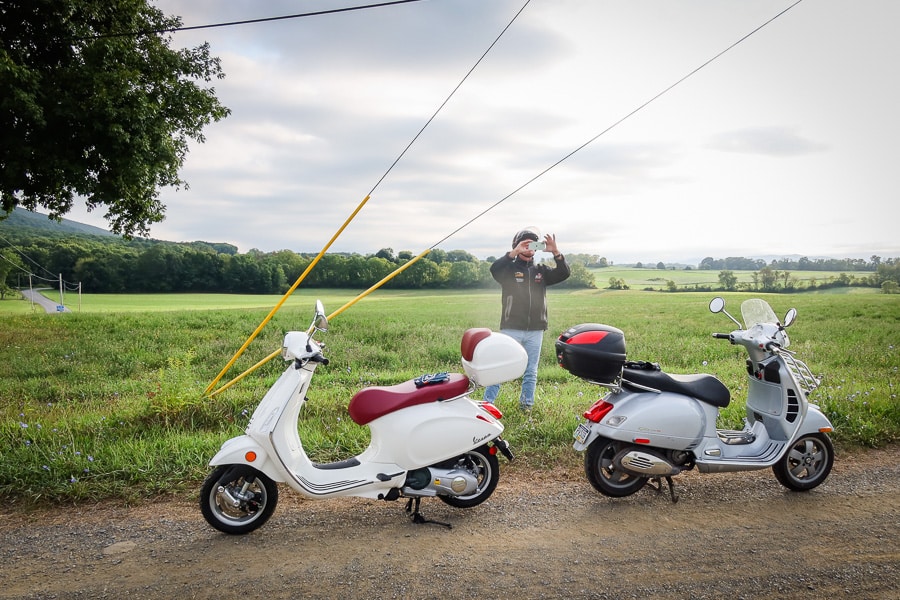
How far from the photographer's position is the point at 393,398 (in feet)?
12.1

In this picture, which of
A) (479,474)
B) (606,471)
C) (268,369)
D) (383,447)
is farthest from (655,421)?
(268,369)

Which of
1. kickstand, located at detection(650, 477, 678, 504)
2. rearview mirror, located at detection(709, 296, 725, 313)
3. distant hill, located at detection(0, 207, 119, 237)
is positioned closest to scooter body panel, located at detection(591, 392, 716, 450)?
kickstand, located at detection(650, 477, 678, 504)

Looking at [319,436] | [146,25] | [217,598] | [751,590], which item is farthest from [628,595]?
[146,25]

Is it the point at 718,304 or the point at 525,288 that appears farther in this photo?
Result: the point at 525,288

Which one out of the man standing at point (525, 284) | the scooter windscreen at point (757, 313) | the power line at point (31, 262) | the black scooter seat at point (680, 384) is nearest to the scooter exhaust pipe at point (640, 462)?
the black scooter seat at point (680, 384)

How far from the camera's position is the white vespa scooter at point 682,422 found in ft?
13.0

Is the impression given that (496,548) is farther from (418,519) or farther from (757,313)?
(757,313)

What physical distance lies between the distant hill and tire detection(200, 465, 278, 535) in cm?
1318

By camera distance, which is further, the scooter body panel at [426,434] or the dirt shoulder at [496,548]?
the scooter body panel at [426,434]

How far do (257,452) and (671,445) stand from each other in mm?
2932

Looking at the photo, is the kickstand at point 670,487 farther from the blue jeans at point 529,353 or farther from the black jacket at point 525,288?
the black jacket at point 525,288

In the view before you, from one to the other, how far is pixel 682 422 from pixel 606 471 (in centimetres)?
67

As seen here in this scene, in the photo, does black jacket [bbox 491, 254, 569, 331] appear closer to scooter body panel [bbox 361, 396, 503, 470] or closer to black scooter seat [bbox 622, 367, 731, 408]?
black scooter seat [bbox 622, 367, 731, 408]

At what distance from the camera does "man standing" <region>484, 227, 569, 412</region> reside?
589cm
